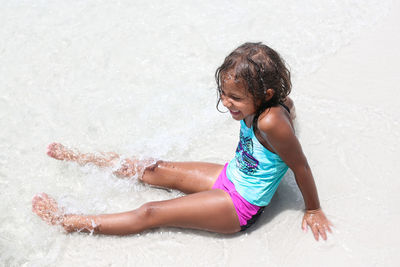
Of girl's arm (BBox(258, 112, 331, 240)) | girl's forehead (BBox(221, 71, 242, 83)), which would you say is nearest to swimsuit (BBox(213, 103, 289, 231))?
girl's arm (BBox(258, 112, 331, 240))

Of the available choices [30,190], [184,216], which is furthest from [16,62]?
[184,216]

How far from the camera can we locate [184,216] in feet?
8.02

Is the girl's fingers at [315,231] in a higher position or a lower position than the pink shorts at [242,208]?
lower

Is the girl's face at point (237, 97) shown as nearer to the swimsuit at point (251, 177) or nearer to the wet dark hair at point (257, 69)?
the wet dark hair at point (257, 69)

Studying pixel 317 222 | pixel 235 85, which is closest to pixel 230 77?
pixel 235 85

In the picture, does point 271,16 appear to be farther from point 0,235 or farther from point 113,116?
point 0,235

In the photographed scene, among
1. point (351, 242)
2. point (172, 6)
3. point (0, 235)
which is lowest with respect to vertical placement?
point (0, 235)

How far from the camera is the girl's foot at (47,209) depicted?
8.71ft

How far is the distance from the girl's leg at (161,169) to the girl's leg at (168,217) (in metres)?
0.23

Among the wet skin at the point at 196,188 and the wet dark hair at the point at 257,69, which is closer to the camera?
the wet dark hair at the point at 257,69

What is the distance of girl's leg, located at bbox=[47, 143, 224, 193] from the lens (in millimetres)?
2707

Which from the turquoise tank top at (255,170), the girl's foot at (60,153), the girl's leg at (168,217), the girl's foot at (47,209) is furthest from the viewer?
the girl's foot at (60,153)

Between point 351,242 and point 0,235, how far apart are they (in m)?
2.25

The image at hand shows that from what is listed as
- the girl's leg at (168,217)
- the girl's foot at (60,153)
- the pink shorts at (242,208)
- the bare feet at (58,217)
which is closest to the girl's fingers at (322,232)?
the pink shorts at (242,208)
